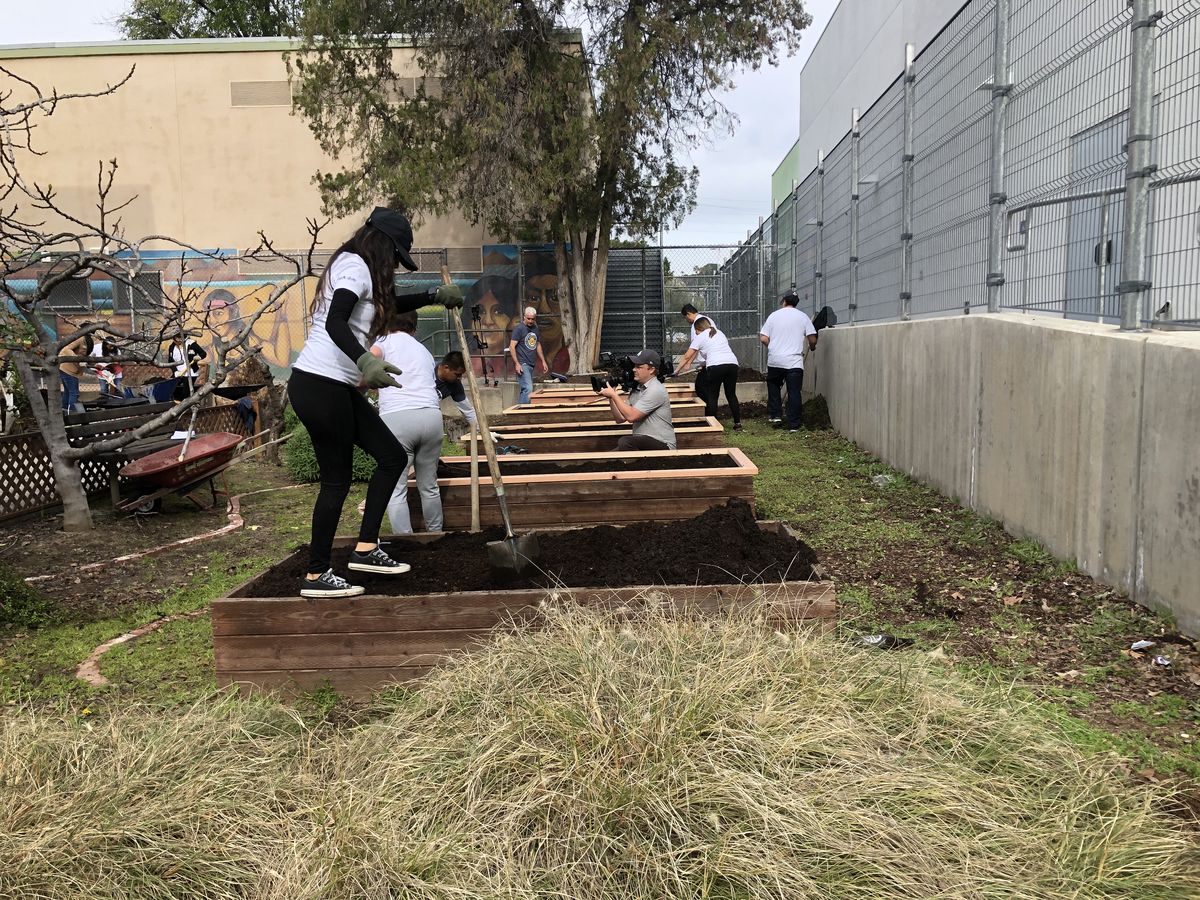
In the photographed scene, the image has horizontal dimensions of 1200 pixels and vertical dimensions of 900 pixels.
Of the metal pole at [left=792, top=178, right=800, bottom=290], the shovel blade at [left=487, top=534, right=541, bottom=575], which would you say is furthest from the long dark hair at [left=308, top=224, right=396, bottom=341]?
the metal pole at [left=792, top=178, right=800, bottom=290]

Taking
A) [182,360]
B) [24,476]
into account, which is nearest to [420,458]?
[24,476]

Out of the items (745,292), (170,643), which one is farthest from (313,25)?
(170,643)

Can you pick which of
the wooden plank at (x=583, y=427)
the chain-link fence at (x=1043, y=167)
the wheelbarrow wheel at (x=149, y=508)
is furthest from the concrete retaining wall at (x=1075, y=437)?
the wheelbarrow wheel at (x=149, y=508)

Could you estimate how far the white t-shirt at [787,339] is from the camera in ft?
41.2

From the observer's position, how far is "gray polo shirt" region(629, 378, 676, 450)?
730cm

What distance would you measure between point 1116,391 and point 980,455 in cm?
202

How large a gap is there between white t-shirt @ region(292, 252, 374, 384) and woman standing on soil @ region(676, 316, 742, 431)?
9.00m

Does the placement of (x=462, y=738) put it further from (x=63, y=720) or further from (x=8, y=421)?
(x=8, y=421)

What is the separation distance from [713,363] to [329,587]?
965 cm

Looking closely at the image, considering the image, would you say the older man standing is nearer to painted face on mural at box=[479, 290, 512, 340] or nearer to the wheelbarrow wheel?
painted face on mural at box=[479, 290, 512, 340]

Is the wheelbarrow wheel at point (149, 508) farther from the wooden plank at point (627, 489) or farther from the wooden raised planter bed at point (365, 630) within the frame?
the wooden raised planter bed at point (365, 630)

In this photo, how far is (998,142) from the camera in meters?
6.51

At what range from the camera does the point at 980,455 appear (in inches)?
256

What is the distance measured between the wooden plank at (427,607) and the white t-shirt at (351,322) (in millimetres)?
1003
